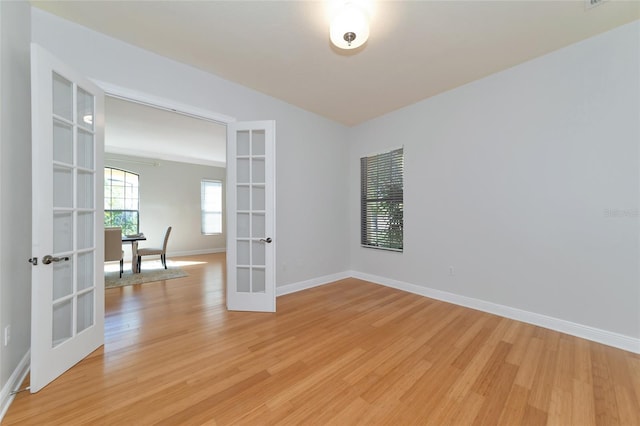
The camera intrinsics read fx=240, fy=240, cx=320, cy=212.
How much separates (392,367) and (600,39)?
3526 millimetres

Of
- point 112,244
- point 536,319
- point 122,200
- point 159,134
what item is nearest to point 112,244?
point 112,244

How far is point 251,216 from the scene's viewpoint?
3.05 m

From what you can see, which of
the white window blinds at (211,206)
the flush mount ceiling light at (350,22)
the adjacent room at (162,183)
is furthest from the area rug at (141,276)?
the flush mount ceiling light at (350,22)

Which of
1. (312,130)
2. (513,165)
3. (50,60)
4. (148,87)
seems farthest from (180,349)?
(513,165)

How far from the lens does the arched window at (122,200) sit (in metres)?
6.18

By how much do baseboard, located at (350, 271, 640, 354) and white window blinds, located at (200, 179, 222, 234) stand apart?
247 inches

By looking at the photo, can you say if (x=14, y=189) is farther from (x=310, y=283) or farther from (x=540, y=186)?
(x=540, y=186)

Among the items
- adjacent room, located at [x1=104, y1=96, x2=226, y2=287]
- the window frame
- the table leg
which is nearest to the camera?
adjacent room, located at [x1=104, y1=96, x2=226, y2=287]

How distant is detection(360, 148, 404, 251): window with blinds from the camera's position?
3.94m

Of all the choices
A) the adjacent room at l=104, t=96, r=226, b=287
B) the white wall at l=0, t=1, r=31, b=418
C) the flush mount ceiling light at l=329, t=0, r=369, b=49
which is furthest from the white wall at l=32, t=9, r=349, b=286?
the flush mount ceiling light at l=329, t=0, r=369, b=49

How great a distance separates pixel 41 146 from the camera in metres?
1.67

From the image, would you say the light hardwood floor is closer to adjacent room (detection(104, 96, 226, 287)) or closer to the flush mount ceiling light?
the flush mount ceiling light

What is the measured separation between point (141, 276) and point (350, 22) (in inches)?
211

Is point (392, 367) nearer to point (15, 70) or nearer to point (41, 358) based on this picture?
point (41, 358)
